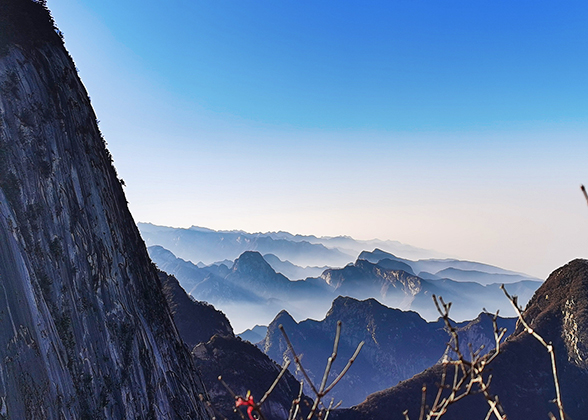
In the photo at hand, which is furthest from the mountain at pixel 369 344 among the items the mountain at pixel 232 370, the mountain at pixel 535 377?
the mountain at pixel 232 370

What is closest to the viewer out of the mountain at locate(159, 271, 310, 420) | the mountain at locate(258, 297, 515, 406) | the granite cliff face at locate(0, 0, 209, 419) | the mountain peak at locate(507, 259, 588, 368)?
the granite cliff face at locate(0, 0, 209, 419)

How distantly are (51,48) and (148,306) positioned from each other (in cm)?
1335

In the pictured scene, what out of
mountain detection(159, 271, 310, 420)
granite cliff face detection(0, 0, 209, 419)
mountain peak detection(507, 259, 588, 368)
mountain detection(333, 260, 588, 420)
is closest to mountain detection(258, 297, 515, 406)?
mountain peak detection(507, 259, 588, 368)

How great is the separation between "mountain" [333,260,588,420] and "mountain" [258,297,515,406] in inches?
2847

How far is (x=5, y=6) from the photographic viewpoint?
51.7 ft

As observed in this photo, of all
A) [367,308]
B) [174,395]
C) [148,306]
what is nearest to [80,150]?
[148,306]

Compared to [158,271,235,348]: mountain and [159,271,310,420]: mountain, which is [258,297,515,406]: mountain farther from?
[159,271,310,420]: mountain

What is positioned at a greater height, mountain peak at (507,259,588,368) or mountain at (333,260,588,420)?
mountain peak at (507,259,588,368)

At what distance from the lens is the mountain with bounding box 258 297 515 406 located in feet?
431

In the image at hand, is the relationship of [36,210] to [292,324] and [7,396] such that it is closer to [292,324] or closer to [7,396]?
[7,396]

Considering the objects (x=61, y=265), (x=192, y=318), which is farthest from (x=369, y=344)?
(x=61, y=265)

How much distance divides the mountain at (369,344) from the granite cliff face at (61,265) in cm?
11817

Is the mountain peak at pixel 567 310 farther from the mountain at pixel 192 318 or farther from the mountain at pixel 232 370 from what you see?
the mountain at pixel 192 318

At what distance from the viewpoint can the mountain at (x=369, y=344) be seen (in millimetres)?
131250
